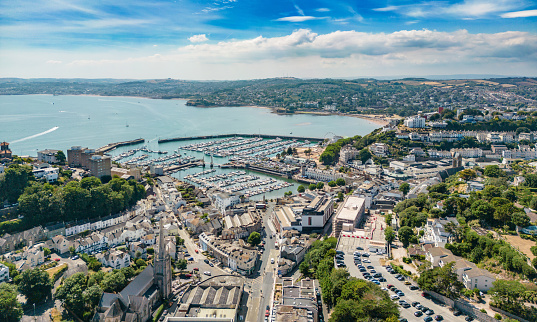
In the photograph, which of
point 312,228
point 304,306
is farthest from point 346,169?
point 304,306

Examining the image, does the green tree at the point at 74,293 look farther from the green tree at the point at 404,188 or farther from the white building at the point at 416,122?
the white building at the point at 416,122

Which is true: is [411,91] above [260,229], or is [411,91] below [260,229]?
above

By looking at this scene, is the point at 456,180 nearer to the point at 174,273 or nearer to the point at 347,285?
the point at 347,285

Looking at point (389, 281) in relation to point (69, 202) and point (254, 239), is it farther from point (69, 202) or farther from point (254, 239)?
point (69, 202)

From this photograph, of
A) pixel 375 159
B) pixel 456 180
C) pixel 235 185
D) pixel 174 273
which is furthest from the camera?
pixel 375 159

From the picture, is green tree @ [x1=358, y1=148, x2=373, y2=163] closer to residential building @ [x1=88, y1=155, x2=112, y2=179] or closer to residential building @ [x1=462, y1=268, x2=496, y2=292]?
residential building @ [x1=88, y1=155, x2=112, y2=179]

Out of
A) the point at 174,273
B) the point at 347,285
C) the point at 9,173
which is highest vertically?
the point at 9,173
